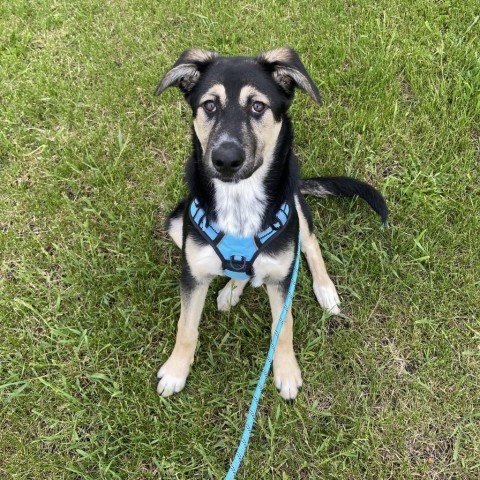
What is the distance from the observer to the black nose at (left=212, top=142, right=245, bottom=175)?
87.1 inches

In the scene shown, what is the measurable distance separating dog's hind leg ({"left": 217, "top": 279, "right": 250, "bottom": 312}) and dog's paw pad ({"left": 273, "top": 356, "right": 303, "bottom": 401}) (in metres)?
0.52

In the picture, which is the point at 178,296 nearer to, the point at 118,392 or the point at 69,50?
the point at 118,392

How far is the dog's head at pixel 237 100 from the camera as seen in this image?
2.29 meters

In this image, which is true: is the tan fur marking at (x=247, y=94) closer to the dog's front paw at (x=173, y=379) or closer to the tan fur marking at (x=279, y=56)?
the tan fur marking at (x=279, y=56)

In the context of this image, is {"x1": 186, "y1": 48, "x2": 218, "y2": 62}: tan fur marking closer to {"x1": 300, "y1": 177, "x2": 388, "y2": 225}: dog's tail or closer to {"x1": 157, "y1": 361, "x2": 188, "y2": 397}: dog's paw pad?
{"x1": 300, "y1": 177, "x2": 388, "y2": 225}: dog's tail

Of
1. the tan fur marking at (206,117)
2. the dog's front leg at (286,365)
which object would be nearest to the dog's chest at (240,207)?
the tan fur marking at (206,117)

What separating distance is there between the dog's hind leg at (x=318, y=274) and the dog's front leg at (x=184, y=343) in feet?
2.63

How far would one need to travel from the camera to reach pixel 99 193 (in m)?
3.70

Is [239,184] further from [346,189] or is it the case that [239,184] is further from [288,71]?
[346,189]

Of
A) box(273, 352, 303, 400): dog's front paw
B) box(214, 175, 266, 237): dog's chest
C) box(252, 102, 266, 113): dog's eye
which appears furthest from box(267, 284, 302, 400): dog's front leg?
box(252, 102, 266, 113): dog's eye

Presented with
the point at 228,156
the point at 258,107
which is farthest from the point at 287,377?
the point at 258,107

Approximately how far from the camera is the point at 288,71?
8.04 feet

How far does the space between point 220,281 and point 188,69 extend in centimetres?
147

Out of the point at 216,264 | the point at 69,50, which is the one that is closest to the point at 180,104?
the point at 69,50
